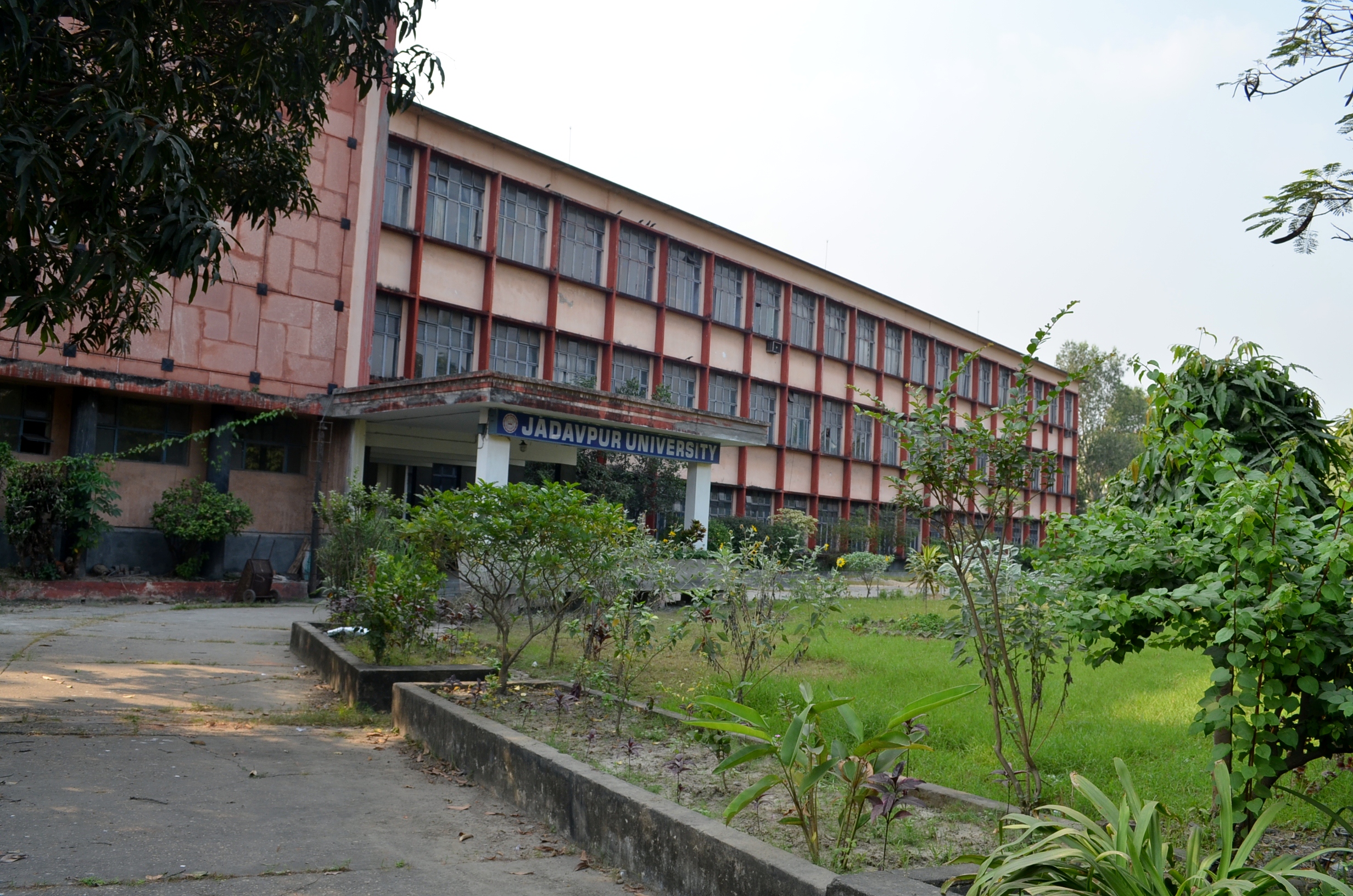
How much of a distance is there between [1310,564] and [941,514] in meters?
1.60

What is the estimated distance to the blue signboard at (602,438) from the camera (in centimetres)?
1605

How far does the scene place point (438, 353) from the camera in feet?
70.0

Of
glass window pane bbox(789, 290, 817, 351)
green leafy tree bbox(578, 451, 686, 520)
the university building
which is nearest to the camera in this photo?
the university building

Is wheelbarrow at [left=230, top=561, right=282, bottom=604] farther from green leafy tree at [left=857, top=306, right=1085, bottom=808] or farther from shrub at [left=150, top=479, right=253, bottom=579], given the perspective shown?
green leafy tree at [left=857, top=306, right=1085, bottom=808]

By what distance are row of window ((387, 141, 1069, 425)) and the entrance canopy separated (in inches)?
84.3

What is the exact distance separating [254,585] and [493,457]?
4.73 metres

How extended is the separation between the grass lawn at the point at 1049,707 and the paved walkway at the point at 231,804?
1972 millimetres

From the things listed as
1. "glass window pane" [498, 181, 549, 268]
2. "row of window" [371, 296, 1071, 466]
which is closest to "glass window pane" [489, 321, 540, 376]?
"row of window" [371, 296, 1071, 466]

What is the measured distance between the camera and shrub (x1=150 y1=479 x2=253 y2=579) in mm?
16766

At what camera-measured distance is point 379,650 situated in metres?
8.12

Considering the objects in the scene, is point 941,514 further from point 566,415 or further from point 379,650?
point 566,415

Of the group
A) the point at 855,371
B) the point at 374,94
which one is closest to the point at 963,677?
the point at 374,94

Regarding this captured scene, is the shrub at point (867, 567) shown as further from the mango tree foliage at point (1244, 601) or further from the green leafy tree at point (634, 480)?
the mango tree foliage at point (1244, 601)

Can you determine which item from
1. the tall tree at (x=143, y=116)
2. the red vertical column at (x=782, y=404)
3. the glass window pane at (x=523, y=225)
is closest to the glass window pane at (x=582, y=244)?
the glass window pane at (x=523, y=225)
